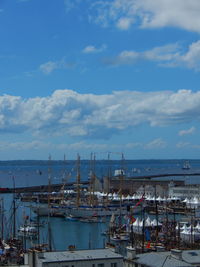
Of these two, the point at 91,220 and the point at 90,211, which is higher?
the point at 90,211

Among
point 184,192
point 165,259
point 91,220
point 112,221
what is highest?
point 184,192

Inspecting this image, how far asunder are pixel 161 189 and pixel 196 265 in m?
85.2

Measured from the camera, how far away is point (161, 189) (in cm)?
10812

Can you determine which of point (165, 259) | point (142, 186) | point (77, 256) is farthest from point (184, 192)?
point (77, 256)

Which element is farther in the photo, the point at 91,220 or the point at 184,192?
the point at 184,192

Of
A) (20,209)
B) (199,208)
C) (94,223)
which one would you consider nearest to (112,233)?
(94,223)

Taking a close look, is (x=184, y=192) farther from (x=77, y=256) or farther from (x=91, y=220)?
(x=77, y=256)

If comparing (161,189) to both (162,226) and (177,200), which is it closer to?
(177,200)

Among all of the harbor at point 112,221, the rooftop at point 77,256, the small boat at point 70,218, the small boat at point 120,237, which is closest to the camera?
the rooftop at point 77,256

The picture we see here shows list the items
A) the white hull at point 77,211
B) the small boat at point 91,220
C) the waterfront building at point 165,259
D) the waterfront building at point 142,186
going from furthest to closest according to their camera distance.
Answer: the waterfront building at point 142,186
the white hull at point 77,211
the small boat at point 91,220
the waterfront building at point 165,259

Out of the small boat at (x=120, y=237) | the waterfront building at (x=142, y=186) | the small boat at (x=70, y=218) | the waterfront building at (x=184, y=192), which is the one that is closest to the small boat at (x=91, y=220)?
the small boat at (x=70, y=218)

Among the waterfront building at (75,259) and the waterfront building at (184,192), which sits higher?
the waterfront building at (184,192)

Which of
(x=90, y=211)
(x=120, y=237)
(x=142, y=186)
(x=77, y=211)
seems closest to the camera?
(x=120, y=237)

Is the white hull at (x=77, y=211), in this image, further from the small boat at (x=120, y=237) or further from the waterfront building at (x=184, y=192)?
the small boat at (x=120, y=237)
